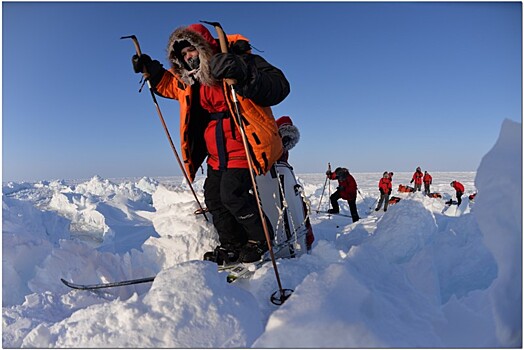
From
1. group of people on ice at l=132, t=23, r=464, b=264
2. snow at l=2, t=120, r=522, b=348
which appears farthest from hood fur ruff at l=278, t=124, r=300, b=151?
snow at l=2, t=120, r=522, b=348

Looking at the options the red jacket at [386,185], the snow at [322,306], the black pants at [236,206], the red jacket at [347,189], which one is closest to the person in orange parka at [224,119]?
the black pants at [236,206]

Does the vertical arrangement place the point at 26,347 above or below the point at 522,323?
below

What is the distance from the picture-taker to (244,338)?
115cm

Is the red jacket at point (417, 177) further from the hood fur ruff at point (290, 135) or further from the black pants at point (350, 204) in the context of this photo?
the hood fur ruff at point (290, 135)

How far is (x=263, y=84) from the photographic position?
5.90 feet

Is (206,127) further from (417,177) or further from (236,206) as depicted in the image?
(417,177)

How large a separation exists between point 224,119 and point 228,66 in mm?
615

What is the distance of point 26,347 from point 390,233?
274cm

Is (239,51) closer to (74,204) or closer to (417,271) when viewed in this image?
(417,271)

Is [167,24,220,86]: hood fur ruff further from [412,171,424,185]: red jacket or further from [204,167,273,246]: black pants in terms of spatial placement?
[412,171,424,185]: red jacket

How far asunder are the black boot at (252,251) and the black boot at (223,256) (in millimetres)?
125

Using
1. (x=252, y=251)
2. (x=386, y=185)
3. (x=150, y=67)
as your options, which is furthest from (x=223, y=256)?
(x=386, y=185)

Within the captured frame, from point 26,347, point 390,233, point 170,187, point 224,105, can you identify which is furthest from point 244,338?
point 170,187

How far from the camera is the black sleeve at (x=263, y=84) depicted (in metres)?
1.75
